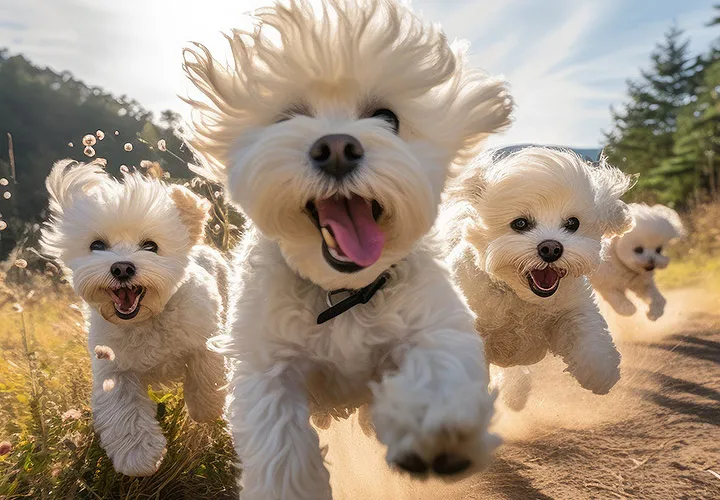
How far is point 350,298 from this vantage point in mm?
2672

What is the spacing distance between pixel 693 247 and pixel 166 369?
49.5 feet

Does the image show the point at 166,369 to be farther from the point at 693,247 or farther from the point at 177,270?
the point at 693,247

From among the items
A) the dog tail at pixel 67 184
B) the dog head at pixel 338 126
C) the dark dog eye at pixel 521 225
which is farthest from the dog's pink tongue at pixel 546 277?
the dog tail at pixel 67 184

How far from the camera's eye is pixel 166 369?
4.29 meters

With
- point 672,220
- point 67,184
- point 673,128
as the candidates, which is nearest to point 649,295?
point 672,220

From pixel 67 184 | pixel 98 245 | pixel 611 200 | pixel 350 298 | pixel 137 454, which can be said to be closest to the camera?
pixel 350 298

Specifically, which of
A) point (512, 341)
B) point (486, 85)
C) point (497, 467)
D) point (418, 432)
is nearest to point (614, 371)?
point (512, 341)

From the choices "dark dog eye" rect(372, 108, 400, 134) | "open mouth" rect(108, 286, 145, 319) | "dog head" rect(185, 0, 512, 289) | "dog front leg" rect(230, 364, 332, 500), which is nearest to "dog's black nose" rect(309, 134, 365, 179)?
"dog head" rect(185, 0, 512, 289)

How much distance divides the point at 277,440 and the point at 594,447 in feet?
9.81

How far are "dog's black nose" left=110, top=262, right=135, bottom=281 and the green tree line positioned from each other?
23418mm

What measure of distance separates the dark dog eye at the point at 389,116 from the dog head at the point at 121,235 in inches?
75.8

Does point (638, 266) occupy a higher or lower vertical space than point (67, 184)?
higher

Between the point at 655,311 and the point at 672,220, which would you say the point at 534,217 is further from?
the point at 672,220

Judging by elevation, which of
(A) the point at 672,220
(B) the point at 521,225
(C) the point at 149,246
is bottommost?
(C) the point at 149,246
